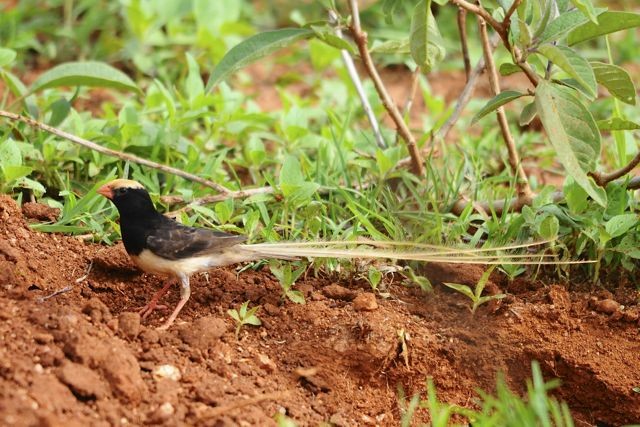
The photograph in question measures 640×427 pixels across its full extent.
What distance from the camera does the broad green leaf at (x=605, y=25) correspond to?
352 cm

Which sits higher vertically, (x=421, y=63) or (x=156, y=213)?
(x=421, y=63)

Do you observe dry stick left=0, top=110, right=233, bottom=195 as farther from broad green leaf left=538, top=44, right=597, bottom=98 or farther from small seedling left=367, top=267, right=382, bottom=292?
broad green leaf left=538, top=44, right=597, bottom=98

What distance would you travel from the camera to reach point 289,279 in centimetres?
380


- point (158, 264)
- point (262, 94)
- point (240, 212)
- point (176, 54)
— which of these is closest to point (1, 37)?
point (176, 54)

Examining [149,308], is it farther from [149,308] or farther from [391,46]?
[391,46]

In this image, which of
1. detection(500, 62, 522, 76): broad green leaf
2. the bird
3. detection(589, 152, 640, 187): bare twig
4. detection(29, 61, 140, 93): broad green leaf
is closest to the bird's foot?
the bird

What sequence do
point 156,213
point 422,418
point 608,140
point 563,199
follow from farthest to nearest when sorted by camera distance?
point 608,140 < point 563,199 < point 156,213 < point 422,418

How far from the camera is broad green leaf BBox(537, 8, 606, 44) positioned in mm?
3623

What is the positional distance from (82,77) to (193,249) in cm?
163

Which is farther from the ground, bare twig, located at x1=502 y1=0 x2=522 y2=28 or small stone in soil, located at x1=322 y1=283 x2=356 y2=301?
bare twig, located at x1=502 y1=0 x2=522 y2=28

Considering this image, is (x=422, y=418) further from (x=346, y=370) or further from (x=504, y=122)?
(x=504, y=122)

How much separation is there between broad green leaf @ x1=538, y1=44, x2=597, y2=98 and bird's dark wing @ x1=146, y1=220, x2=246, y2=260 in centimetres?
141

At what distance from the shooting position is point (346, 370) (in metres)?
3.59

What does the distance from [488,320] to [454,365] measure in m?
0.27
